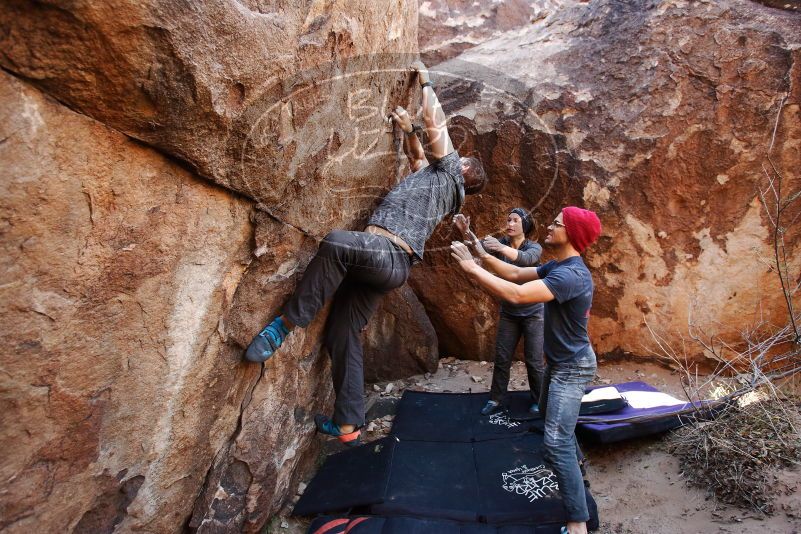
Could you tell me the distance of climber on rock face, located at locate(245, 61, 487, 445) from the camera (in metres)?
2.60

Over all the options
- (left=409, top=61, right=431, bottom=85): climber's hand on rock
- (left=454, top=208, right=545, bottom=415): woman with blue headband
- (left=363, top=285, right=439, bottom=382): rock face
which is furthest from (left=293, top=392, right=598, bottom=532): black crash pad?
(left=409, top=61, right=431, bottom=85): climber's hand on rock

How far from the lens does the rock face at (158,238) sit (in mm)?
1587

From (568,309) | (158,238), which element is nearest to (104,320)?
(158,238)

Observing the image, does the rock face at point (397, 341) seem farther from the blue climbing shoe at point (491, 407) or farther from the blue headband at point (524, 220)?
the blue headband at point (524, 220)

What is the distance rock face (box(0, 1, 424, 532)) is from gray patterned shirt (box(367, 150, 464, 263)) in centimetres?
37

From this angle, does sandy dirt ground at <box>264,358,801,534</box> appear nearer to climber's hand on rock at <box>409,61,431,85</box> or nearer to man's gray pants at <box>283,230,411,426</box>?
man's gray pants at <box>283,230,411,426</box>

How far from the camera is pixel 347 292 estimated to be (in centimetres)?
307

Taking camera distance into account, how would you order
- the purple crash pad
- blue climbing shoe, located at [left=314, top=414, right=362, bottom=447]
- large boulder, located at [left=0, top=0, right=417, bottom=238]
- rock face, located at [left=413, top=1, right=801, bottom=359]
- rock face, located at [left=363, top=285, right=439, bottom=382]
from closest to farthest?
1. large boulder, located at [left=0, top=0, right=417, bottom=238]
2. blue climbing shoe, located at [left=314, top=414, right=362, bottom=447]
3. the purple crash pad
4. rock face, located at [left=413, top=1, right=801, bottom=359]
5. rock face, located at [left=363, top=285, right=439, bottom=382]

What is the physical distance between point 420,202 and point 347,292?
664 millimetres

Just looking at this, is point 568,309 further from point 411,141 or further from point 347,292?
point 411,141

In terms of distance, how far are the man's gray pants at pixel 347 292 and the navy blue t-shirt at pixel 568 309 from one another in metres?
0.82

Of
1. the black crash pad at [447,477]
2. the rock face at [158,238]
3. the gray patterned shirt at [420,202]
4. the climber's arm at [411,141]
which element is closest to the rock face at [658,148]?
the climber's arm at [411,141]

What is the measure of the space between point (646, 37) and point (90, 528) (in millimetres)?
4794

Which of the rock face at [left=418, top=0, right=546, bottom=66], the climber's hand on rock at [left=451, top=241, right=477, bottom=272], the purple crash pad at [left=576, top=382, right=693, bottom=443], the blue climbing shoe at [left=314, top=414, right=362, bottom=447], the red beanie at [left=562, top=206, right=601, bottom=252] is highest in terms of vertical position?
the rock face at [left=418, top=0, right=546, bottom=66]
